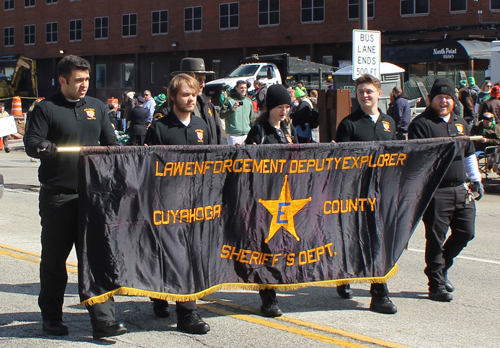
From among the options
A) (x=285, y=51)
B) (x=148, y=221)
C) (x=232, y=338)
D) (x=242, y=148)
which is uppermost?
(x=285, y=51)

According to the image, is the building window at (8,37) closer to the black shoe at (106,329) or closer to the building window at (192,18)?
the building window at (192,18)

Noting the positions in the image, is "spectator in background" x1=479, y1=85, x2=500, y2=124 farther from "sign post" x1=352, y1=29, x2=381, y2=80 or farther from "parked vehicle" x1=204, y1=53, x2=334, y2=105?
"parked vehicle" x1=204, y1=53, x2=334, y2=105

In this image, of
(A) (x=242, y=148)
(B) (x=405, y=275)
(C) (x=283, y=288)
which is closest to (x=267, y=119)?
(A) (x=242, y=148)

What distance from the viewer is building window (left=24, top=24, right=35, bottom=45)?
5798cm

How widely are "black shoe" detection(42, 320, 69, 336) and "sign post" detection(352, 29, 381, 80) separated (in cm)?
909

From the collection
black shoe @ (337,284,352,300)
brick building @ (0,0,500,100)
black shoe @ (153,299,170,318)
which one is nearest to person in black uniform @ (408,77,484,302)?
black shoe @ (337,284,352,300)

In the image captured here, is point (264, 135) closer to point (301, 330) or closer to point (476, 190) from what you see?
point (301, 330)

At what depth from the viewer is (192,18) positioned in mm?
47281

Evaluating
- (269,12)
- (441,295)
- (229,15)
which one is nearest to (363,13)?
(441,295)

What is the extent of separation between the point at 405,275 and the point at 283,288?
2110 mm

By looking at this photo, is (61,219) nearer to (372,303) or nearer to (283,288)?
(283,288)

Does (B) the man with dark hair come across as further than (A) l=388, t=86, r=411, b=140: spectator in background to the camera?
No

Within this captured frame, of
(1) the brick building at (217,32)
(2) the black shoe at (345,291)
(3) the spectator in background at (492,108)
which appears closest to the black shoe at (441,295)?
(2) the black shoe at (345,291)

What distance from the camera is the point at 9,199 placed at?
1244 centimetres
